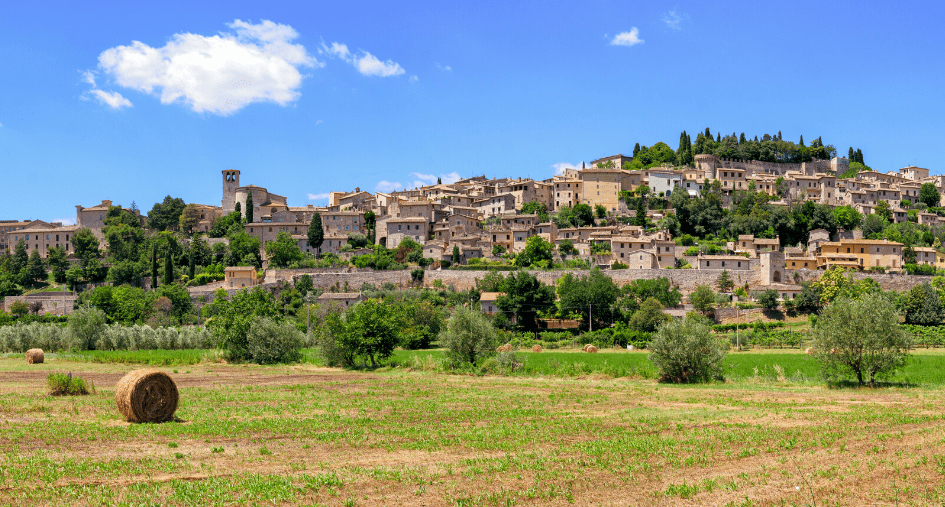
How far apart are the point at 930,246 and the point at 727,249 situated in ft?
78.6

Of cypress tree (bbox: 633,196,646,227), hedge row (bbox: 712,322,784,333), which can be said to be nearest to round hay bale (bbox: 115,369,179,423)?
hedge row (bbox: 712,322,784,333)

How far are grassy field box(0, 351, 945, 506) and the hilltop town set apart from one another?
178 feet

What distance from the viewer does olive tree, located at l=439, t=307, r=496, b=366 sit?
32906 mm

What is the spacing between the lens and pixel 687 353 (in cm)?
2648

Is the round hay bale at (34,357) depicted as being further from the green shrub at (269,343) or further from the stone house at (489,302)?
the stone house at (489,302)

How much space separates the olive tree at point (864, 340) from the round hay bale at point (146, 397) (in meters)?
20.3

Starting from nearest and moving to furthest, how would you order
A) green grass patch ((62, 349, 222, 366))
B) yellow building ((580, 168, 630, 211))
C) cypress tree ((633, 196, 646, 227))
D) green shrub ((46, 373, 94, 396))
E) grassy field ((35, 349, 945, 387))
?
green shrub ((46, 373, 94, 396)) < grassy field ((35, 349, 945, 387)) < green grass patch ((62, 349, 222, 366)) < cypress tree ((633, 196, 646, 227)) < yellow building ((580, 168, 630, 211))

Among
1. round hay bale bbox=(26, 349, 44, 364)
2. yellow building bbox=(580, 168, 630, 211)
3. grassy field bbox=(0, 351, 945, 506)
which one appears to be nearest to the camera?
grassy field bbox=(0, 351, 945, 506)

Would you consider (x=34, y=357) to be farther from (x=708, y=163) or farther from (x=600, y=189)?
(x=708, y=163)

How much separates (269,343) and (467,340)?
11033mm

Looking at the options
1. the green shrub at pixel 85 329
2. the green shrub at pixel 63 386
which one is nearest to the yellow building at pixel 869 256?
the green shrub at pixel 85 329

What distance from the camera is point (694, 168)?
359ft

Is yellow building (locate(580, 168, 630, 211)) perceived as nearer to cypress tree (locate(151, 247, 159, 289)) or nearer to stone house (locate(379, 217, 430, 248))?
stone house (locate(379, 217, 430, 248))

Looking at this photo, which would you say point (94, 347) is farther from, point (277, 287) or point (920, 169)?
point (920, 169)
